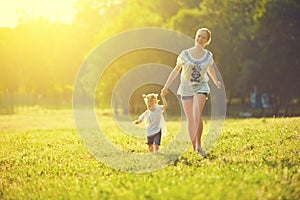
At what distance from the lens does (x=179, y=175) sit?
361 inches

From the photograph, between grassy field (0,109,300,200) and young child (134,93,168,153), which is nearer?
grassy field (0,109,300,200)

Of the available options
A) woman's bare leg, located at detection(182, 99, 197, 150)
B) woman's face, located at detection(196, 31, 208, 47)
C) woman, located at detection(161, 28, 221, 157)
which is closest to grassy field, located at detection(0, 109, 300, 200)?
woman's bare leg, located at detection(182, 99, 197, 150)

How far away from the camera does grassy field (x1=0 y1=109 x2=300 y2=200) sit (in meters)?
7.50

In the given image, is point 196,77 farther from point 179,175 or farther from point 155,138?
point 179,175

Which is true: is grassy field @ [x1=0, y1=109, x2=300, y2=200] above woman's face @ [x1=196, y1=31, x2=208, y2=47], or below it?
below

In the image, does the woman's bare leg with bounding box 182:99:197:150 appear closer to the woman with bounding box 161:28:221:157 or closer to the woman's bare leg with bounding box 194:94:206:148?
the woman with bounding box 161:28:221:157

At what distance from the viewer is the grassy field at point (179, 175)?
7504 mm

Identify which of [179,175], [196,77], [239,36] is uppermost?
[239,36]

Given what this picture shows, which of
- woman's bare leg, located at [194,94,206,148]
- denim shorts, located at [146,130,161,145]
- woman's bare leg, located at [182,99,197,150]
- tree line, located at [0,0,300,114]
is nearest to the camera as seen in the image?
woman's bare leg, located at [194,94,206,148]

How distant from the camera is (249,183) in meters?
7.91

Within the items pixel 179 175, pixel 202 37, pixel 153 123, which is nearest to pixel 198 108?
pixel 202 37

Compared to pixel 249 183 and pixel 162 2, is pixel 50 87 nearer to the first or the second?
pixel 162 2

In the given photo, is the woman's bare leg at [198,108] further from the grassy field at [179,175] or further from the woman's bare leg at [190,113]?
the grassy field at [179,175]

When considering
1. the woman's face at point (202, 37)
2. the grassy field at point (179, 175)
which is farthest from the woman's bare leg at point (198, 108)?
the woman's face at point (202, 37)
